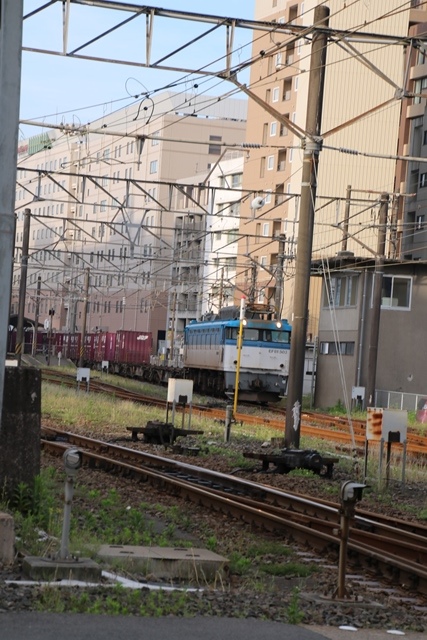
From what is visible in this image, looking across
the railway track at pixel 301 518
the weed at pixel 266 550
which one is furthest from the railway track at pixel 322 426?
the weed at pixel 266 550

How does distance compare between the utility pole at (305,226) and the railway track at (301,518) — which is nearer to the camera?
the railway track at (301,518)

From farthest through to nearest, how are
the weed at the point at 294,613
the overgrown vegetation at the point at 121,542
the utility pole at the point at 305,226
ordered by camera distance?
the utility pole at the point at 305,226
the weed at the point at 294,613
the overgrown vegetation at the point at 121,542

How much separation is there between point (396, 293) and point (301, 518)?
3164 cm

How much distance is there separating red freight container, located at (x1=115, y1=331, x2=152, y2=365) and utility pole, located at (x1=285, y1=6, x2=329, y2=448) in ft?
150

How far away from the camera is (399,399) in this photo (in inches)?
1693

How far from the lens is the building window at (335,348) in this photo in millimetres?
44906

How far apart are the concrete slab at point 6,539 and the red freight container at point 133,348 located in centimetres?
5741

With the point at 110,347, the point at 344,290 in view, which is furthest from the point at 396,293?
the point at 110,347

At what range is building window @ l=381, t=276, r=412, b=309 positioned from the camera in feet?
144

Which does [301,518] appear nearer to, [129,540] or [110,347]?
[129,540]

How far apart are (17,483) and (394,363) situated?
33.9 meters

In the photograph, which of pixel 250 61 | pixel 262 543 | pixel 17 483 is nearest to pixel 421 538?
pixel 262 543

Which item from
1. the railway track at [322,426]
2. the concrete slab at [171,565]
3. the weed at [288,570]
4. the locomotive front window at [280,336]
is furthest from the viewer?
the locomotive front window at [280,336]

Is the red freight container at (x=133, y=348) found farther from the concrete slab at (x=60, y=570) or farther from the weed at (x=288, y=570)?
the concrete slab at (x=60, y=570)
